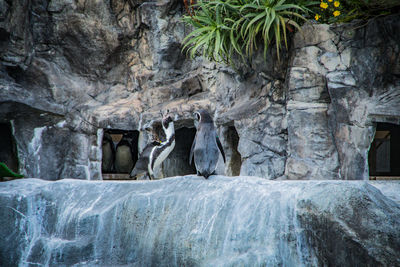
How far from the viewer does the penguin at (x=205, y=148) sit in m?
4.13

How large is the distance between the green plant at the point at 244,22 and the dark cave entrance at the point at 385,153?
12.7ft

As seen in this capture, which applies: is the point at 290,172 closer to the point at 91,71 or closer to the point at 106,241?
the point at 106,241

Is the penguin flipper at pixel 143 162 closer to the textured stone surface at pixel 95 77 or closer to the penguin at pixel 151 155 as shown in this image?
the penguin at pixel 151 155

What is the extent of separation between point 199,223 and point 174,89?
5104 millimetres

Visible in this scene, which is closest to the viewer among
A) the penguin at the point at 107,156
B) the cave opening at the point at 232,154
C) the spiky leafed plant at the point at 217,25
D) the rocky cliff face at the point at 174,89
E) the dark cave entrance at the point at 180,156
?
the rocky cliff face at the point at 174,89

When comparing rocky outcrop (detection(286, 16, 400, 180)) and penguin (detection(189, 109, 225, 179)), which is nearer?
penguin (detection(189, 109, 225, 179))

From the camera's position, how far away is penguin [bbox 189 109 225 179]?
413 cm

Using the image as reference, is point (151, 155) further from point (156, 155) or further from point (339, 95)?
point (339, 95)

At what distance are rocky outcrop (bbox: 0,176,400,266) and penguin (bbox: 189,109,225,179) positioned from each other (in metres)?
0.19

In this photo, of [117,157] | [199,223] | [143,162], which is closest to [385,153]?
[143,162]

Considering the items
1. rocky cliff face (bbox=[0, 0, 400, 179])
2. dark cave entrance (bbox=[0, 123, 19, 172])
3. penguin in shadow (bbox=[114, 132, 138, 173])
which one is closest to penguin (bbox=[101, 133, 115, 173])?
penguin in shadow (bbox=[114, 132, 138, 173])

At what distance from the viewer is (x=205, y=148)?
429cm

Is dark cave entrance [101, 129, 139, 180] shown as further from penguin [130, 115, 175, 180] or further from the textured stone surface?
penguin [130, 115, 175, 180]

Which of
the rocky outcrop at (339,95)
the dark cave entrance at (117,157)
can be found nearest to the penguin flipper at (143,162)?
the rocky outcrop at (339,95)
